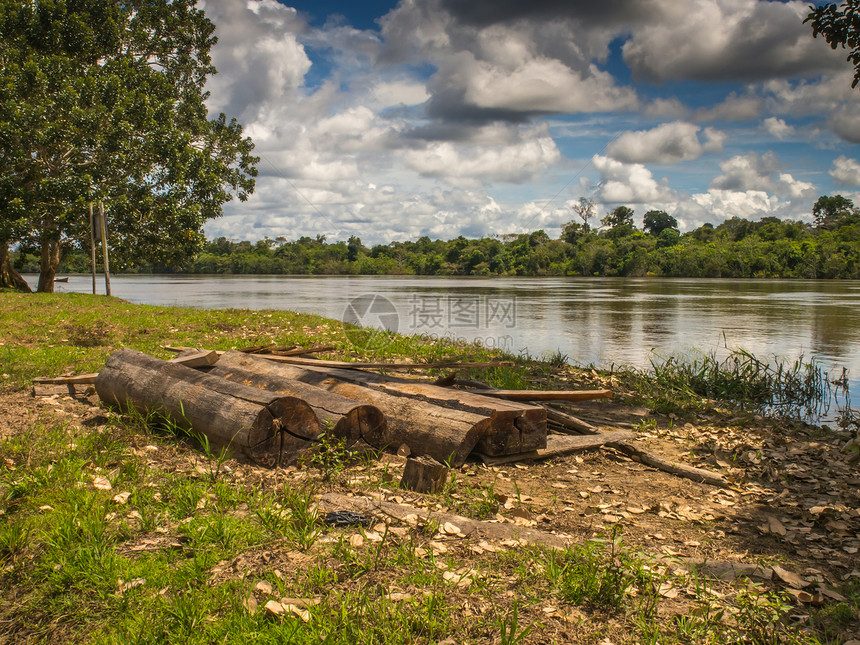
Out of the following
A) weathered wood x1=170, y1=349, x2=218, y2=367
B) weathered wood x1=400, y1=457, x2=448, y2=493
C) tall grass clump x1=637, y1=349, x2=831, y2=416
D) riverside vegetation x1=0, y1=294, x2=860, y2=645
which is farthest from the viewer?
tall grass clump x1=637, y1=349, x2=831, y2=416

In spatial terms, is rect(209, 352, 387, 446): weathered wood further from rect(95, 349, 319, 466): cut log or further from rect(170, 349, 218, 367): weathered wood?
rect(170, 349, 218, 367): weathered wood

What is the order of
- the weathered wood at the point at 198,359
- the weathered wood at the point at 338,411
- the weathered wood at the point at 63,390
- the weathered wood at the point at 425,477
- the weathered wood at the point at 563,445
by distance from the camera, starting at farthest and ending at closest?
1. the weathered wood at the point at 198,359
2. the weathered wood at the point at 63,390
3. the weathered wood at the point at 563,445
4. the weathered wood at the point at 338,411
5. the weathered wood at the point at 425,477

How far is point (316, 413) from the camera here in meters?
4.82

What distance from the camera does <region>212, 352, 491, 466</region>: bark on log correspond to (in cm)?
475

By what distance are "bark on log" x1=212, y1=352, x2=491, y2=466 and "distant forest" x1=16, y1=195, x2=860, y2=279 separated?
68436 millimetres

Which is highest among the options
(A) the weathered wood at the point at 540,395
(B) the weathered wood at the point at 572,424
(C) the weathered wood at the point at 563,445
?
(A) the weathered wood at the point at 540,395

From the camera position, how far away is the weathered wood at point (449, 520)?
3408mm

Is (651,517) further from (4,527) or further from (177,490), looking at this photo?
(4,527)

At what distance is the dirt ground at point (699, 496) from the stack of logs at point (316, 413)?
8.7 inches

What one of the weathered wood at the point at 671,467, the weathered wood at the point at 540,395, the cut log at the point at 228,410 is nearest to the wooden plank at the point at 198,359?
the cut log at the point at 228,410

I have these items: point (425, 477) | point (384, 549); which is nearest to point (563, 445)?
point (425, 477)

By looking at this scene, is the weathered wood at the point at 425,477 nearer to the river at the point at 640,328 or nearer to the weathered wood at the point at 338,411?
the weathered wood at the point at 338,411

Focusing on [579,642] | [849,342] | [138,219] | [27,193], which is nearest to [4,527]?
[579,642]

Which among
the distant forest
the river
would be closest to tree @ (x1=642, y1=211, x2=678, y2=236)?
the distant forest
